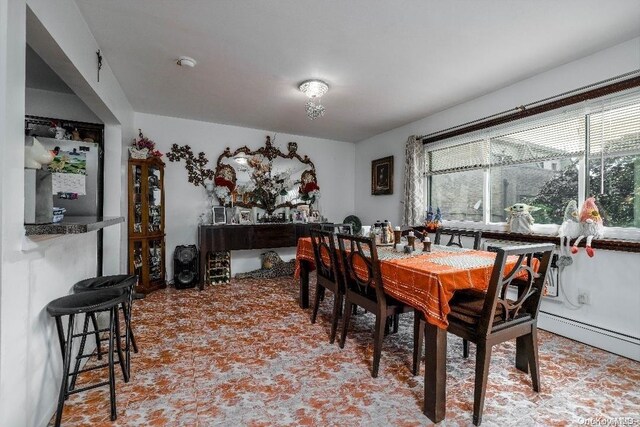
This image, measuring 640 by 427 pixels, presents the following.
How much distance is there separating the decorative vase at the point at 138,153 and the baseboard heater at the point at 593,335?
4.76 m

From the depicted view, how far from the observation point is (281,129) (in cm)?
500

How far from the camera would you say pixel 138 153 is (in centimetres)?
374

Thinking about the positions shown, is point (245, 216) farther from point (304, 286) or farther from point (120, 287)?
point (120, 287)

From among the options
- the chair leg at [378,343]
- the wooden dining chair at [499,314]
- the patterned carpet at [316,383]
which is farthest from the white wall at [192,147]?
the wooden dining chair at [499,314]

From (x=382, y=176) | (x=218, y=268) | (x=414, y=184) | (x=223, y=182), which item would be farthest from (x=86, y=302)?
(x=382, y=176)

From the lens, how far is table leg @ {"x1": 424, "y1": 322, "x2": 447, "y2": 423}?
1.59m

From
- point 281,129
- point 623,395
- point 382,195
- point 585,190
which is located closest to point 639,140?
point 585,190

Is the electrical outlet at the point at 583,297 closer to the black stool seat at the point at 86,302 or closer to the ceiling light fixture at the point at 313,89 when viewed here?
the ceiling light fixture at the point at 313,89

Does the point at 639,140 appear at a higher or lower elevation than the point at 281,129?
lower

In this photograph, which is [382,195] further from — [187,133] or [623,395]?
[623,395]

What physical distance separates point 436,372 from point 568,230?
2112 mm

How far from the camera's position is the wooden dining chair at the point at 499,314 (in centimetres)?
153

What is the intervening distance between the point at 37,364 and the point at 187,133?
144 inches

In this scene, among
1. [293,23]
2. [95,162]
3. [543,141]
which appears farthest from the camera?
[95,162]
